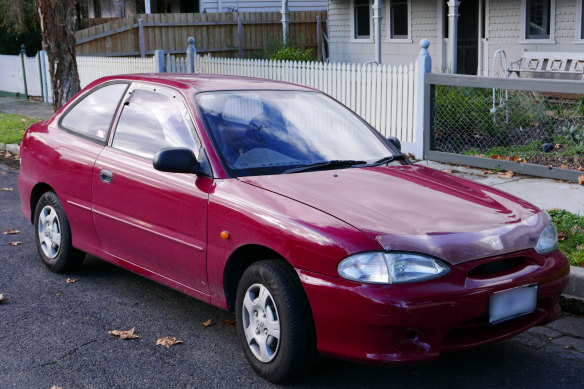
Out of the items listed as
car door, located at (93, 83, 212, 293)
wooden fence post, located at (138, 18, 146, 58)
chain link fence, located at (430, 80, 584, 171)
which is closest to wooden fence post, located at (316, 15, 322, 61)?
wooden fence post, located at (138, 18, 146, 58)

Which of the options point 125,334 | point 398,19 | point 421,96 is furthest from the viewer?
point 398,19

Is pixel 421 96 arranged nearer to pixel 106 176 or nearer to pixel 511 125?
pixel 511 125

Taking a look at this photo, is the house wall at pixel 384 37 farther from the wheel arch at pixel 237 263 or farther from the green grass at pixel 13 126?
the wheel arch at pixel 237 263

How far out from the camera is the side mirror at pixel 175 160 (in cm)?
462

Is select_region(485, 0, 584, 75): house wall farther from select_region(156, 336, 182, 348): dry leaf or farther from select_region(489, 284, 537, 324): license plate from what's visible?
select_region(156, 336, 182, 348): dry leaf

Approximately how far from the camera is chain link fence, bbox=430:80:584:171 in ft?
31.8

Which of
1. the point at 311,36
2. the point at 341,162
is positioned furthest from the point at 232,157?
the point at 311,36

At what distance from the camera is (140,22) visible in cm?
2294

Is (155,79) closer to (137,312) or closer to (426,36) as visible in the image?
(137,312)

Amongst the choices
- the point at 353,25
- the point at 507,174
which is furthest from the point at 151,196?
the point at 353,25

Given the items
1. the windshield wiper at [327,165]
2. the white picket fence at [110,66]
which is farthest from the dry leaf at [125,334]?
the white picket fence at [110,66]

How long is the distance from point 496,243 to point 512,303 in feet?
1.05

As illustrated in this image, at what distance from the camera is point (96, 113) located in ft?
19.5

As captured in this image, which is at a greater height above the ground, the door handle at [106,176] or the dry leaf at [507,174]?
the door handle at [106,176]
